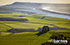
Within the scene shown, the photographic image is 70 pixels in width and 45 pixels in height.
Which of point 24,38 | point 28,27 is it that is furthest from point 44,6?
point 24,38

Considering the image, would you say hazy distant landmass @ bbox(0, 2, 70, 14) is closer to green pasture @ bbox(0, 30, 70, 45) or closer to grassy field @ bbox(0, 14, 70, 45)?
grassy field @ bbox(0, 14, 70, 45)

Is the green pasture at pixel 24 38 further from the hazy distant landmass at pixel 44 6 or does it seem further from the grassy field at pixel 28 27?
the hazy distant landmass at pixel 44 6

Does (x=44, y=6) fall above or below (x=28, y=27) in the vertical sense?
above

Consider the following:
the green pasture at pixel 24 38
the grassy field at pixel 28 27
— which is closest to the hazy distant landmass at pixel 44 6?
the grassy field at pixel 28 27

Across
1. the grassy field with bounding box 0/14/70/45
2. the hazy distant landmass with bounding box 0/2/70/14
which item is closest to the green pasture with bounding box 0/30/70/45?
the grassy field with bounding box 0/14/70/45

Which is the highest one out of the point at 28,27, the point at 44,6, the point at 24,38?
the point at 44,6

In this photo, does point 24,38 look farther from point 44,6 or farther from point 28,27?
point 44,6

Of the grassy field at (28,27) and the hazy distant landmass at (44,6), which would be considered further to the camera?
the hazy distant landmass at (44,6)

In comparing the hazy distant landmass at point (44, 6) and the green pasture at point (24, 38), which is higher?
the hazy distant landmass at point (44, 6)

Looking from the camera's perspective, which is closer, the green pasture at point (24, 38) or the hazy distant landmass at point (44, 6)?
the green pasture at point (24, 38)
